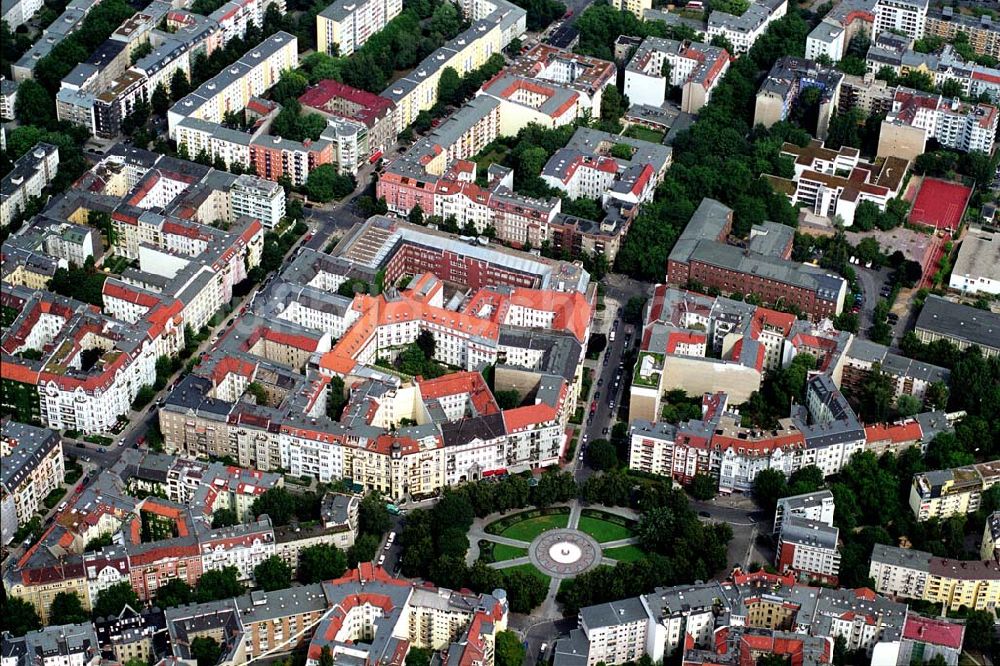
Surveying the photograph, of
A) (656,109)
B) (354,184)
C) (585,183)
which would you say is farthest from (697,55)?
(354,184)

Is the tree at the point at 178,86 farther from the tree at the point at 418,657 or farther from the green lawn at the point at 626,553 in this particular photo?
the tree at the point at 418,657

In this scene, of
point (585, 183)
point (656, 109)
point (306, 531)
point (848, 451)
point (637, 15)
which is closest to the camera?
point (306, 531)

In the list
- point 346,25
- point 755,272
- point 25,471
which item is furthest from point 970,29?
point 25,471

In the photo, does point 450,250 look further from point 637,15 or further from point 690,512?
point 637,15

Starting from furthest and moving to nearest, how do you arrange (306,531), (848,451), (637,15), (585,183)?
(637,15), (585,183), (848,451), (306,531)

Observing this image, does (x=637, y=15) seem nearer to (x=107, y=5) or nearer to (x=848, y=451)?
(x=107, y=5)

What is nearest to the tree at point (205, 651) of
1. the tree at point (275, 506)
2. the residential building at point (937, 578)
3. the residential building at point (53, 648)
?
the residential building at point (53, 648)

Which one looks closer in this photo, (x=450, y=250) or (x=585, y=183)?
(x=450, y=250)
